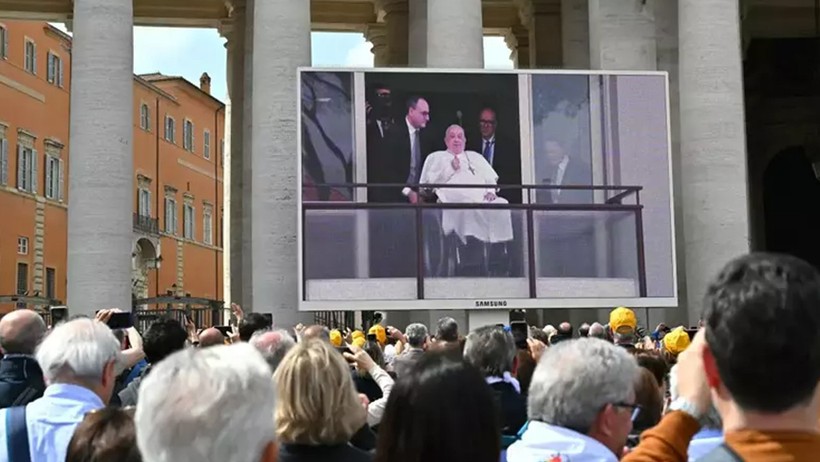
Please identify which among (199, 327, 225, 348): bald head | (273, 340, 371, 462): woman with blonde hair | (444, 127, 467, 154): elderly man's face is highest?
(444, 127, 467, 154): elderly man's face

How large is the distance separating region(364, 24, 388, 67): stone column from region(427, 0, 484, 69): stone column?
37.1ft

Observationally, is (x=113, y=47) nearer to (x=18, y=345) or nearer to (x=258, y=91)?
(x=258, y=91)

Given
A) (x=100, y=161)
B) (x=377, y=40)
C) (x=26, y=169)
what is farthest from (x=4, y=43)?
(x=100, y=161)

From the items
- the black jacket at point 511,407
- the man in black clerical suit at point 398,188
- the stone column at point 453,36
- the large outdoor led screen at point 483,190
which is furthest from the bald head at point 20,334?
the stone column at point 453,36

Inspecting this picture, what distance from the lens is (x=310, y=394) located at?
192 inches

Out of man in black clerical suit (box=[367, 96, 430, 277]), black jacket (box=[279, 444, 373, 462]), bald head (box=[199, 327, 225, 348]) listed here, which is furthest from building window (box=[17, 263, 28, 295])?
black jacket (box=[279, 444, 373, 462])

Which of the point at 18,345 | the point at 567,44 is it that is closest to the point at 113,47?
the point at 567,44

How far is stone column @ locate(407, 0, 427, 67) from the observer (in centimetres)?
3312

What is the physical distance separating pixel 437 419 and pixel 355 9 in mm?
38664

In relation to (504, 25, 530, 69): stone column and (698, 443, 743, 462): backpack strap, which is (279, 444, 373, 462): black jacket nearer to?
(698, 443, 743, 462): backpack strap

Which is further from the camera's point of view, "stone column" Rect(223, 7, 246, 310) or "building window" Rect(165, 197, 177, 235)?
"building window" Rect(165, 197, 177, 235)

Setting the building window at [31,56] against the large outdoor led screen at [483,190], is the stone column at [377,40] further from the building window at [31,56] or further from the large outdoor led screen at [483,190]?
the building window at [31,56]

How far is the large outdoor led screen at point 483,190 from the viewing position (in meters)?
24.3

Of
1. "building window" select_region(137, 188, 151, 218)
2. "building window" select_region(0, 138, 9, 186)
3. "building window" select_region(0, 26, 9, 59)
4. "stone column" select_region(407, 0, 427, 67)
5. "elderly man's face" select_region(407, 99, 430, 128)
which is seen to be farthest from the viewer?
"building window" select_region(137, 188, 151, 218)
